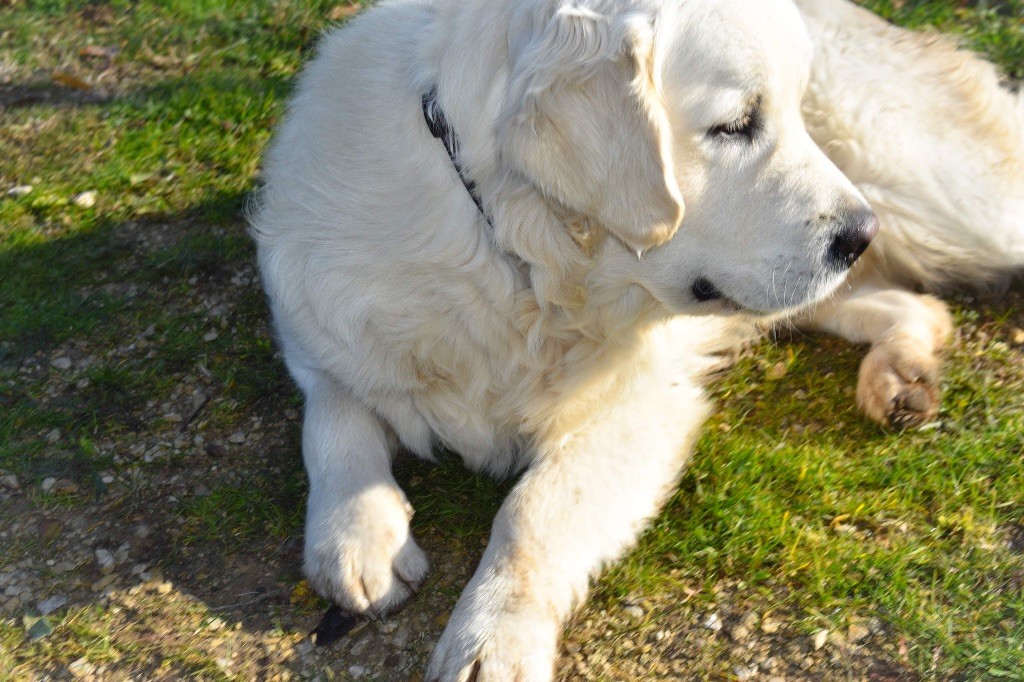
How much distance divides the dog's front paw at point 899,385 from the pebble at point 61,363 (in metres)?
2.87

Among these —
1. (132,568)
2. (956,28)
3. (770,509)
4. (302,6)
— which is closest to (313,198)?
(132,568)

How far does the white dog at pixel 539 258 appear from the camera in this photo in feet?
8.05

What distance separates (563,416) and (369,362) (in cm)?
60

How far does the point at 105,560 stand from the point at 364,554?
0.86 meters

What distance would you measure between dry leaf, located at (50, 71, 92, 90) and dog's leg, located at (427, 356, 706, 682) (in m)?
3.36

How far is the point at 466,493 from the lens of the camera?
334 cm

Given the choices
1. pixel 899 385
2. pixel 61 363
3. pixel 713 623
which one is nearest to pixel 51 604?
pixel 61 363

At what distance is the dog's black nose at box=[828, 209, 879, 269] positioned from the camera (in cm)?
268

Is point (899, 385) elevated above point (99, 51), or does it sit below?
above

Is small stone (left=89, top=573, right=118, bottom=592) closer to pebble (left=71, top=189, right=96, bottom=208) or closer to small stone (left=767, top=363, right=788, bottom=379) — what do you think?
pebble (left=71, top=189, right=96, bottom=208)

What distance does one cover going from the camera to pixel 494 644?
267 centimetres

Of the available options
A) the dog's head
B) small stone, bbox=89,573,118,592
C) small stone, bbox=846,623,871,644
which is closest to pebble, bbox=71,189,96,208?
small stone, bbox=89,573,118,592

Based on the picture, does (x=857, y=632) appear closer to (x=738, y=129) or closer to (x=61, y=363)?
(x=738, y=129)

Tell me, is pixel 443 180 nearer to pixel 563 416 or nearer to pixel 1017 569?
pixel 563 416
